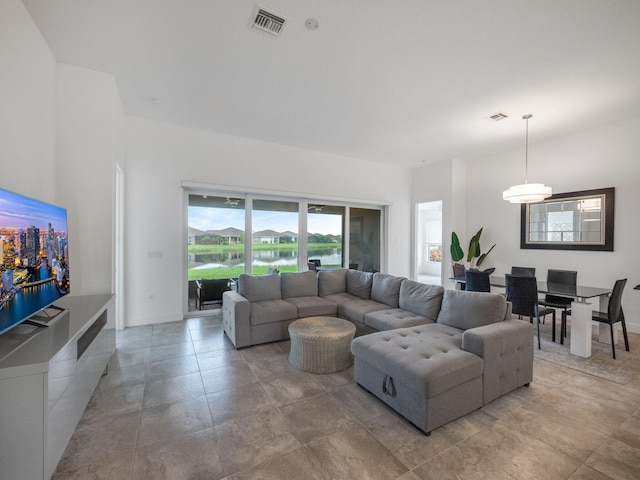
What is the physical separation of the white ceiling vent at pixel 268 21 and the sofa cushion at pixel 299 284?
3.08 m

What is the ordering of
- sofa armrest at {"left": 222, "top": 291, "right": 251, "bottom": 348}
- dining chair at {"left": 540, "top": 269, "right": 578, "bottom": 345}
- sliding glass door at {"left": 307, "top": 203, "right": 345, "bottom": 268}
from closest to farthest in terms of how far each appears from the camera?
sofa armrest at {"left": 222, "top": 291, "right": 251, "bottom": 348} → dining chair at {"left": 540, "top": 269, "right": 578, "bottom": 345} → sliding glass door at {"left": 307, "top": 203, "right": 345, "bottom": 268}

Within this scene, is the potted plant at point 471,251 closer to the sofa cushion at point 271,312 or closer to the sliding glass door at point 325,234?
the sliding glass door at point 325,234

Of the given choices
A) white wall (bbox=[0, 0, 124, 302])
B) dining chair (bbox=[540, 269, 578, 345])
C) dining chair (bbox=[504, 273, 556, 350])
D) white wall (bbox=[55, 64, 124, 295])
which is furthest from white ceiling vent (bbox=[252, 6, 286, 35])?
dining chair (bbox=[540, 269, 578, 345])

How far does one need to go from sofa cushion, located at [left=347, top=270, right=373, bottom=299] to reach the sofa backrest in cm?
118

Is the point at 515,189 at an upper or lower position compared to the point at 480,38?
lower

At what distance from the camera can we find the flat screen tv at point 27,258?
166 centimetres

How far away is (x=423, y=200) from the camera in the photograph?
682 centimetres

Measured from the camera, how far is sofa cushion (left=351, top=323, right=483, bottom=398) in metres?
1.93

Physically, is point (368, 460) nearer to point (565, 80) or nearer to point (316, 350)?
point (316, 350)

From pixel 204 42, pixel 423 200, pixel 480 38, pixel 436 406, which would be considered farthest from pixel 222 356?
pixel 423 200

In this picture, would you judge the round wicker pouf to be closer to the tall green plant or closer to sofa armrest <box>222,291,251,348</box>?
sofa armrest <box>222,291,251,348</box>

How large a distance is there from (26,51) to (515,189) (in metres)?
5.47

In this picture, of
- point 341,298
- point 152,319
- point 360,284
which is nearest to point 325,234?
point 360,284

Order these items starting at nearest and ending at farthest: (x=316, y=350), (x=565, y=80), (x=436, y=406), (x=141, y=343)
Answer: (x=436, y=406) → (x=316, y=350) → (x=565, y=80) → (x=141, y=343)
